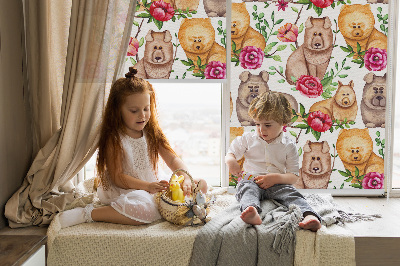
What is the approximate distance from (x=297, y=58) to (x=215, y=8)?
1.80 ft

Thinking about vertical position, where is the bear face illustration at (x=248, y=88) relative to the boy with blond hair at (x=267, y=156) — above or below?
above

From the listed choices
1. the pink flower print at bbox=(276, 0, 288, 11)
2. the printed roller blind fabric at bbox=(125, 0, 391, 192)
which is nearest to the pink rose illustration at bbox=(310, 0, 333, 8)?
the printed roller blind fabric at bbox=(125, 0, 391, 192)

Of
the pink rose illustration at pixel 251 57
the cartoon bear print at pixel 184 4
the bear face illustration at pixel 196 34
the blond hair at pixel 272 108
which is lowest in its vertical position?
the blond hair at pixel 272 108

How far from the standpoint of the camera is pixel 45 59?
2117 mm

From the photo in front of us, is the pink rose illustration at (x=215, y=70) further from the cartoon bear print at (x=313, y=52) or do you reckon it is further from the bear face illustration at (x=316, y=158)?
the bear face illustration at (x=316, y=158)

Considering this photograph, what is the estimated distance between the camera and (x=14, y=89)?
6.90ft

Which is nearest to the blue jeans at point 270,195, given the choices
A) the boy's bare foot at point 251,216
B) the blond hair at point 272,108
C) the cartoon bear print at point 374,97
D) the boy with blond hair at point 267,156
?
the boy with blond hair at point 267,156

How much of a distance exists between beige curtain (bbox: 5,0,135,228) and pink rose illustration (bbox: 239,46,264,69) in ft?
2.32

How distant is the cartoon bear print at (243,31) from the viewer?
2490mm

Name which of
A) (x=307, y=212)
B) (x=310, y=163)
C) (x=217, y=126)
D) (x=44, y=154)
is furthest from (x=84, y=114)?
(x=310, y=163)

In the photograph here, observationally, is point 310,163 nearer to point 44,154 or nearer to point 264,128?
point 264,128

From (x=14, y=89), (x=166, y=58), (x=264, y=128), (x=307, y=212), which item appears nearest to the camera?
(x=307, y=212)

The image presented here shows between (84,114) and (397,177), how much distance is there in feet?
6.03

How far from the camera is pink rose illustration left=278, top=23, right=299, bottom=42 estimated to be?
2.51 metres
